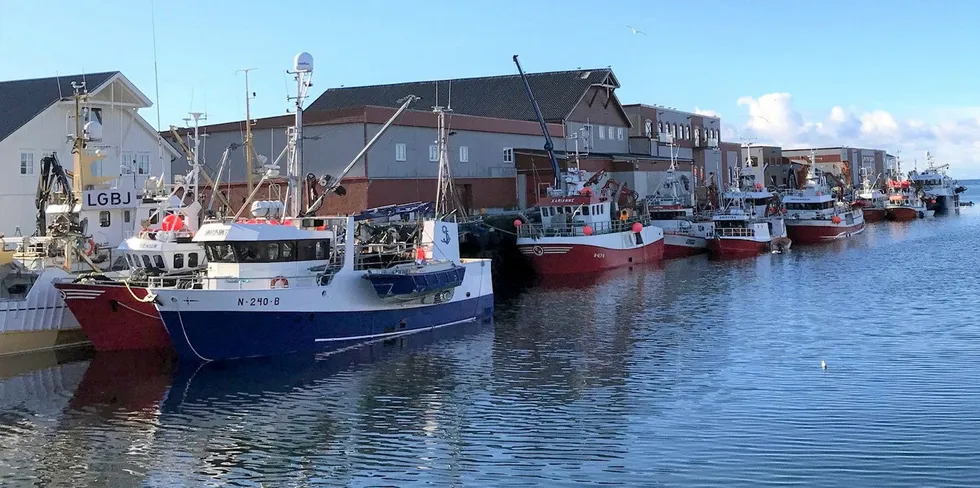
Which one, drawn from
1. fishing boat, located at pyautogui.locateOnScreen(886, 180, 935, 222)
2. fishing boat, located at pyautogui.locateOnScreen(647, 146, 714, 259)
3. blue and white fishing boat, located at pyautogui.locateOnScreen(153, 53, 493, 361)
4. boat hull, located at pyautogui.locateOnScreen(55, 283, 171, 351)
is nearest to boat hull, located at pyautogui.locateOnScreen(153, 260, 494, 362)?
blue and white fishing boat, located at pyautogui.locateOnScreen(153, 53, 493, 361)

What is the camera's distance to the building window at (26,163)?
39.1 m

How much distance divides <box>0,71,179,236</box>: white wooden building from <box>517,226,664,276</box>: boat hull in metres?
16.5

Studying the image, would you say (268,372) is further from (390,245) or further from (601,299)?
(601,299)

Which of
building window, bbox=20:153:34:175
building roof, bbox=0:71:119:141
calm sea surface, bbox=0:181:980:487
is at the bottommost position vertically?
calm sea surface, bbox=0:181:980:487

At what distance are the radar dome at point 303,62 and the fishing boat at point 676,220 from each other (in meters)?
33.8

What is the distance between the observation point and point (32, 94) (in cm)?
4175

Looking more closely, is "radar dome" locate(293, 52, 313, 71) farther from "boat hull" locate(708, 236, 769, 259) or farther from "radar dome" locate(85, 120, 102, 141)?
"boat hull" locate(708, 236, 769, 259)

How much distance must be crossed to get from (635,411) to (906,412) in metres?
4.86

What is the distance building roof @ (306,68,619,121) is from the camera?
66000 millimetres

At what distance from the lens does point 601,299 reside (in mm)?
37562

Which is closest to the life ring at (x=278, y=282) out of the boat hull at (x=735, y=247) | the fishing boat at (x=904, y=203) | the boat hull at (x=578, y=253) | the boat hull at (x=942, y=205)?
the boat hull at (x=578, y=253)

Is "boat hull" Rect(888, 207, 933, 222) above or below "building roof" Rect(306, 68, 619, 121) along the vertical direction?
below

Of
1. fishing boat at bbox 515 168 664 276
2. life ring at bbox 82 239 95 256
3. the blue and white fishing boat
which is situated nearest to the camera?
the blue and white fishing boat

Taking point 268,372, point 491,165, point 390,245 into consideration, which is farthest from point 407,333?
point 491,165
